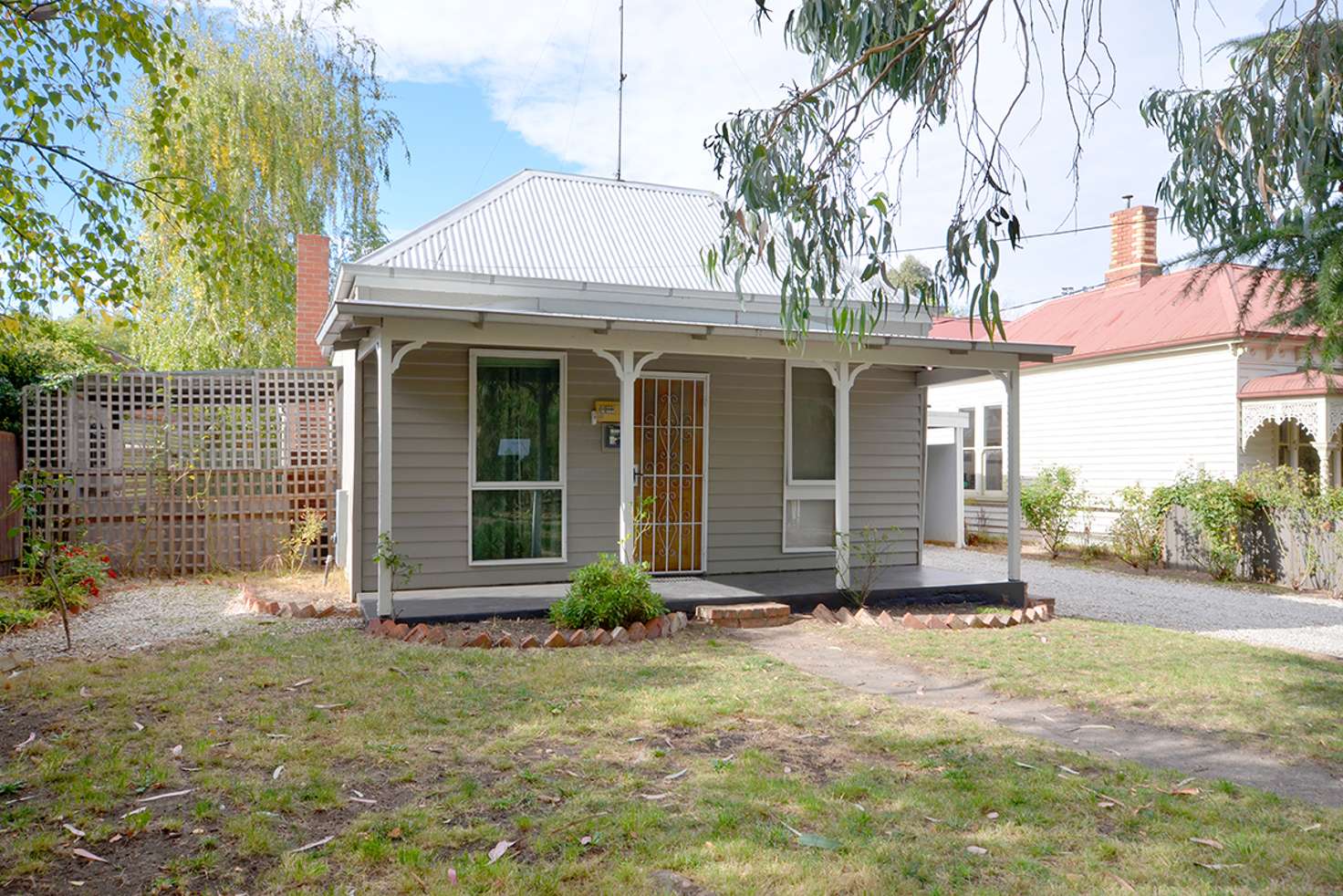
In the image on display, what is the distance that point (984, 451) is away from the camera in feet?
61.6

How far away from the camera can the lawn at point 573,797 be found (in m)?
3.33

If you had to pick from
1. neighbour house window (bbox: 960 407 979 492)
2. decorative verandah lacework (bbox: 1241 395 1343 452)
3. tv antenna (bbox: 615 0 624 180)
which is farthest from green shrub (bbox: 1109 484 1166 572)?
tv antenna (bbox: 615 0 624 180)

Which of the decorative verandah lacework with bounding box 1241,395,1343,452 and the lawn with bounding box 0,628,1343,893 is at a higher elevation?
the decorative verandah lacework with bounding box 1241,395,1343,452

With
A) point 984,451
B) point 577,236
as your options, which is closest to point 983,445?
point 984,451

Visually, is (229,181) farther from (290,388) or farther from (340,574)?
(340,574)

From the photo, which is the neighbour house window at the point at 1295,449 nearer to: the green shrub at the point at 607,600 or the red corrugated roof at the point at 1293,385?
the red corrugated roof at the point at 1293,385

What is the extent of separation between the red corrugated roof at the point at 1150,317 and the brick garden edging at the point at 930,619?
5.07 meters

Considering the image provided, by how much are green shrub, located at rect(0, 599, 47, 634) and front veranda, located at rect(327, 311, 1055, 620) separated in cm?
263

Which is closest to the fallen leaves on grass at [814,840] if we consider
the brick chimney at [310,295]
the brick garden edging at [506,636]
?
the brick garden edging at [506,636]

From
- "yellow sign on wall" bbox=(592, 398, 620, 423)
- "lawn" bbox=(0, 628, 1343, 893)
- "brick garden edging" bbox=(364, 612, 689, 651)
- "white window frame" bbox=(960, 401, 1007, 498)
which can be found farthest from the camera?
"white window frame" bbox=(960, 401, 1007, 498)

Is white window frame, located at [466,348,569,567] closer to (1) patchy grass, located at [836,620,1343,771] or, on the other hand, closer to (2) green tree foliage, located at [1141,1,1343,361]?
(1) patchy grass, located at [836,620,1343,771]

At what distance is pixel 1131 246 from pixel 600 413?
13.7 m

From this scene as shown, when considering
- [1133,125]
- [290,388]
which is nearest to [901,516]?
[1133,125]

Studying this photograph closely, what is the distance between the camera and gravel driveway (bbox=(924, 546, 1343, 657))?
881 cm
